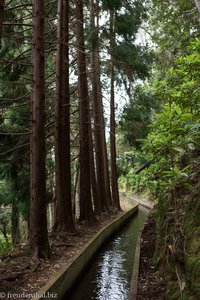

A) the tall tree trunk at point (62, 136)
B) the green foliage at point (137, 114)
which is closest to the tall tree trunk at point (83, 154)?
the tall tree trunk at point (62, 136)

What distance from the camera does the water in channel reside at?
22.1 ft

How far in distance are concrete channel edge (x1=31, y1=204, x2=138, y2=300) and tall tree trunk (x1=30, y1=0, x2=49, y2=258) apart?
0.70 metres

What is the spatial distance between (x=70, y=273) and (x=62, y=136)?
4125 millimetres

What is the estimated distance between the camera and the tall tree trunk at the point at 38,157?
22.5 ft

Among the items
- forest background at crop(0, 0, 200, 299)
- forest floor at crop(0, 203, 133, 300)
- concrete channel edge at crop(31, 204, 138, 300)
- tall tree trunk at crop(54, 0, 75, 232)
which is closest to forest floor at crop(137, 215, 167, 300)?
forest background at crop(0, 0, 200, 299)

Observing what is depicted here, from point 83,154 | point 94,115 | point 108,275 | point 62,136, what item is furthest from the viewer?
point 94,115

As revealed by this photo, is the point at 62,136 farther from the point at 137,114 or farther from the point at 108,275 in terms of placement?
the point at 137,114

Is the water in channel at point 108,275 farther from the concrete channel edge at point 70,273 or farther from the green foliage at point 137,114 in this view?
the green foliage at point 137,114

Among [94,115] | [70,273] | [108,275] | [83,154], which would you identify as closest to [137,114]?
[94,115]

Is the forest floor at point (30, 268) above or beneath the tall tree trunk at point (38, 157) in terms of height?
beneath

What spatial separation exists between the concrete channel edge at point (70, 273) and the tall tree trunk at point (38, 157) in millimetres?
697

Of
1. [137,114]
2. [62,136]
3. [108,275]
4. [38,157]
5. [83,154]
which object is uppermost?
[137,114]

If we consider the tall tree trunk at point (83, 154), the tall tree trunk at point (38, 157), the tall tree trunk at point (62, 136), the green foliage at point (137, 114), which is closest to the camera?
the tall tree trunk at point (38, 157)

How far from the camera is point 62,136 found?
9555mm
